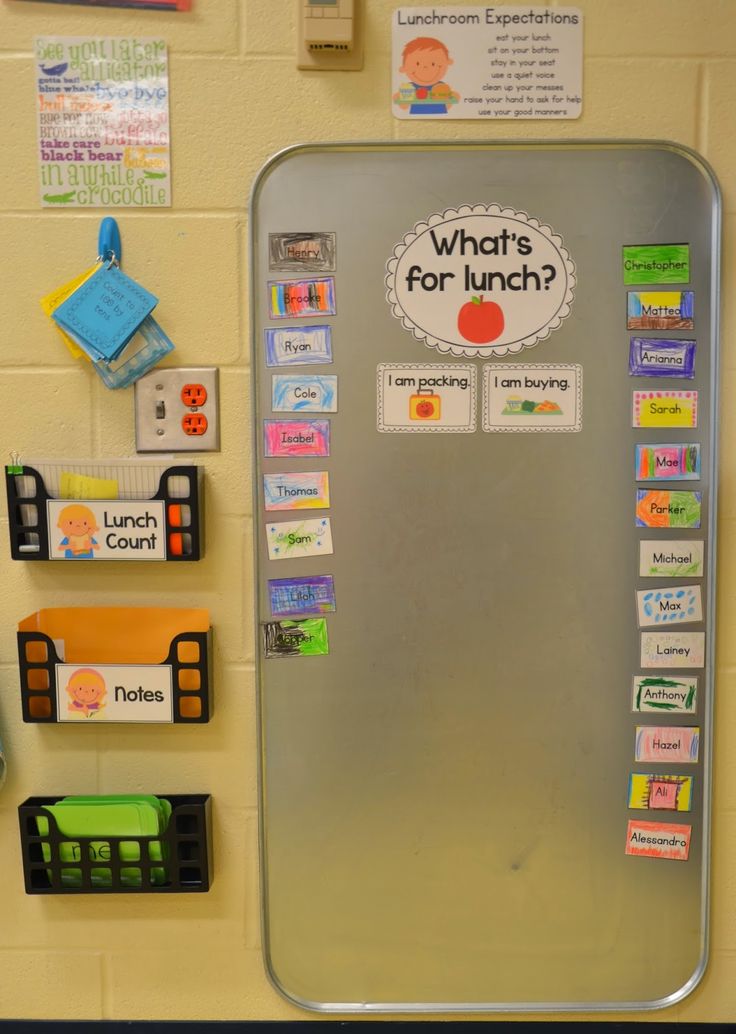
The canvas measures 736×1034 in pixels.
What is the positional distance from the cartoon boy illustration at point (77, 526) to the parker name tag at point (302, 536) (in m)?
0.27

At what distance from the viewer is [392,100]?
121 cm

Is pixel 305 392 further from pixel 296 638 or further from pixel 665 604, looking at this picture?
pixel 665 604

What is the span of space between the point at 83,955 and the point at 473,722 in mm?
752

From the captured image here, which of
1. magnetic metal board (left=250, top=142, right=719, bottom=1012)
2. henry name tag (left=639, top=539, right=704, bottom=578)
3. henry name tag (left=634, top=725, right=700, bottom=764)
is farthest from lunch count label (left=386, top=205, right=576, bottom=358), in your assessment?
henry name tag (left=634, top=725, right=700, bottom=764)

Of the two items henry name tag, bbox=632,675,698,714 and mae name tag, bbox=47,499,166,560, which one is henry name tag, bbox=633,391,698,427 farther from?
mae name tag, bbox=47,499,166,560

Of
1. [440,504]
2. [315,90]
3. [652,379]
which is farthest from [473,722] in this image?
[315,90]

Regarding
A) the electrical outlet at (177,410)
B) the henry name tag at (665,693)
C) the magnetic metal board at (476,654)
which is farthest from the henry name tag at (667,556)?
the electrical outlet at (177,410)

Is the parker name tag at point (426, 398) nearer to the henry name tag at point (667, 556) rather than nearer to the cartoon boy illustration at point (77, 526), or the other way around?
the henry name tag at point (667, 556)

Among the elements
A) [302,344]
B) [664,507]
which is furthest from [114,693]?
[664,507]

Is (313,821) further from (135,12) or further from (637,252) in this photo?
(135,12)

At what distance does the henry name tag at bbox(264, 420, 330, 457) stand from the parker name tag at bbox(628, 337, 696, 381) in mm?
488

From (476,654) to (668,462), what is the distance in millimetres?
426

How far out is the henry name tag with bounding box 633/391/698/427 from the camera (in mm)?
1244

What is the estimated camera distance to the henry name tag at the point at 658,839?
1.28m
